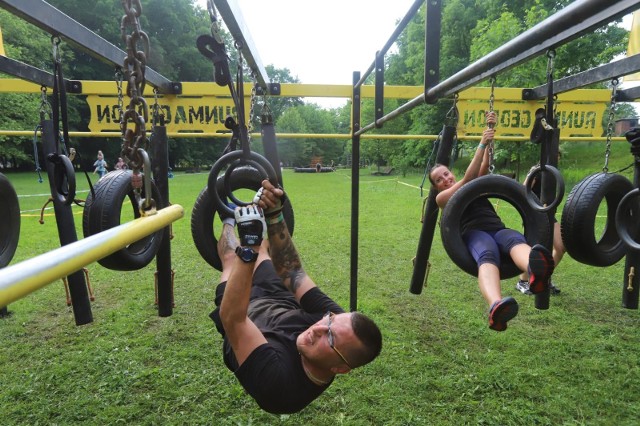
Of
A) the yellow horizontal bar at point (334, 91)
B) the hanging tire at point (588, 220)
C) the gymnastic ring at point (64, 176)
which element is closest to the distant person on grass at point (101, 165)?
the yellow horizontal bar at point (334, 91)

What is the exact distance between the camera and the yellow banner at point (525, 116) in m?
4.95

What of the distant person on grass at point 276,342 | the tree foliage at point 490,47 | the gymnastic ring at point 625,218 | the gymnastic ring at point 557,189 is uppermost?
the tree foliage at point 490,47

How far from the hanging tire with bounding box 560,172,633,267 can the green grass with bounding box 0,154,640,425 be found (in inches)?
45.7

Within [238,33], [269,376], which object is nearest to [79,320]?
[269,376]

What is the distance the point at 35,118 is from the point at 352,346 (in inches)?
826

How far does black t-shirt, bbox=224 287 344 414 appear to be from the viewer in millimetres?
2025

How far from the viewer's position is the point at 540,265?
6.95 feet

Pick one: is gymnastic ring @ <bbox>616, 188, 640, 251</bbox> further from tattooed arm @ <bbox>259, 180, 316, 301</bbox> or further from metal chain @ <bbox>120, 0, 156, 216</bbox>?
metal chain @ <bbox>120, 0, 156, 216</bbox>

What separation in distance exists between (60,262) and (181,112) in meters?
4.13

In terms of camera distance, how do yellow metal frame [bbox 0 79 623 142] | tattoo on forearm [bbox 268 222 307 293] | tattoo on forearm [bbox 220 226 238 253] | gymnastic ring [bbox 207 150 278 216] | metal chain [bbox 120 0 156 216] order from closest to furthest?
metal chain [bbox 120 0 156 216]
gymnastic ring [bbox 207 150 278 216]
tattoo on forearm [bbox 268 222 307 293]
tattoo on forearm [bbox 220 226 238 253]
yellow metal frame [bbox 0 79 623 142]

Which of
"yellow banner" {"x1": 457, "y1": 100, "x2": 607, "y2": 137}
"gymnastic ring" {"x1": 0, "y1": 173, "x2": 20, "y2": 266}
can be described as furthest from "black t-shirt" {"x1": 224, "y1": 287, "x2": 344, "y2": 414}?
"yellow banner" {"x1": 457, "y1": 100, "x2": 607, "y2": 137}

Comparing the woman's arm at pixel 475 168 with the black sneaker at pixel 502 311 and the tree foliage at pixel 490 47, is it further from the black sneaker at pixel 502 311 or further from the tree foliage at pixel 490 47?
the tree foliage at pixel 490 47

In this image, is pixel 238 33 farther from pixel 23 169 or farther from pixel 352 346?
pixel 23 169

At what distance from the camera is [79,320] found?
2928 mm
